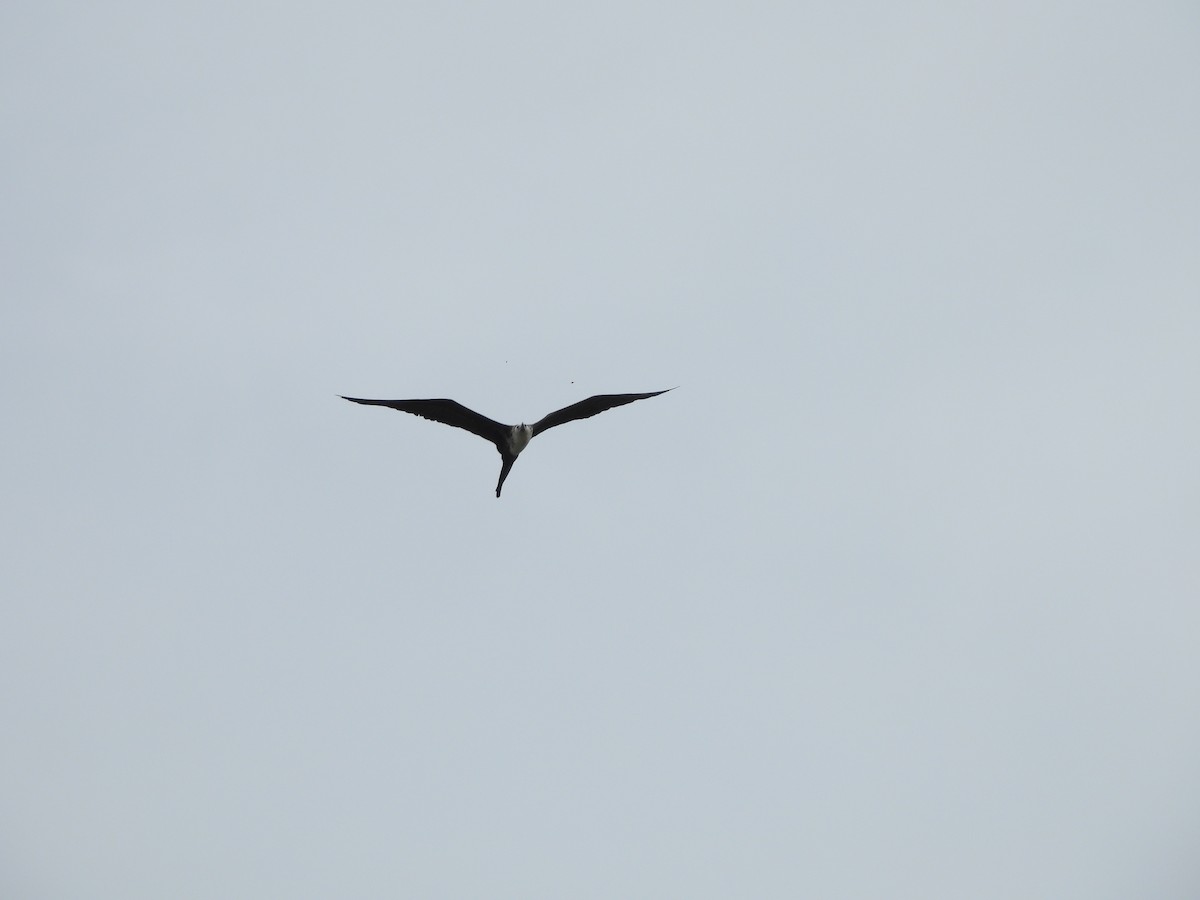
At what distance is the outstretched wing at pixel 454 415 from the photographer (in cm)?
2980

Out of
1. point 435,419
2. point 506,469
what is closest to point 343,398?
point 435,419

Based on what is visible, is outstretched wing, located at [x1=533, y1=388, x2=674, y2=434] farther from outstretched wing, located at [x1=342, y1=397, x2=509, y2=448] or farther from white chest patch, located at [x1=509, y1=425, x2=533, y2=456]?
outstretched wing, located at [x1=342, y1=397, x2=509, y2=448]

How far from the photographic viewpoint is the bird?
3005 centimetres

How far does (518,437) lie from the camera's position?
3091 cm

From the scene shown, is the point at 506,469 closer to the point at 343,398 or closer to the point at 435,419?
the point at 435,419

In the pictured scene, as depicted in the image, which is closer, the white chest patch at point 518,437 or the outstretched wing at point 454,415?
the outstretched wing at point 454,415

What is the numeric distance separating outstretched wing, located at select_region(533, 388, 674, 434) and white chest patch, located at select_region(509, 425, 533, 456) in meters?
0.24

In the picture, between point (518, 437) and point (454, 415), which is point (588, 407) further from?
point (454, 415)

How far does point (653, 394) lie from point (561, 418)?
2431 mm

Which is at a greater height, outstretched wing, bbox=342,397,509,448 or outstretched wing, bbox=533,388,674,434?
outstretched wing, bbox=533,388,674,434

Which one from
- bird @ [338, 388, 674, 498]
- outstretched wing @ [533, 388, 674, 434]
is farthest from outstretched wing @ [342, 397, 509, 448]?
outstretched wing @ [533, 388, 674, 434]

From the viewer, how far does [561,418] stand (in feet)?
102

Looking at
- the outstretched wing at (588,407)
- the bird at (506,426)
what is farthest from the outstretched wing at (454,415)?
the outstretched wing at (588,407)

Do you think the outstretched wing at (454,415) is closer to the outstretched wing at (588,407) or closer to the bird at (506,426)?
the bird at (506,426)
